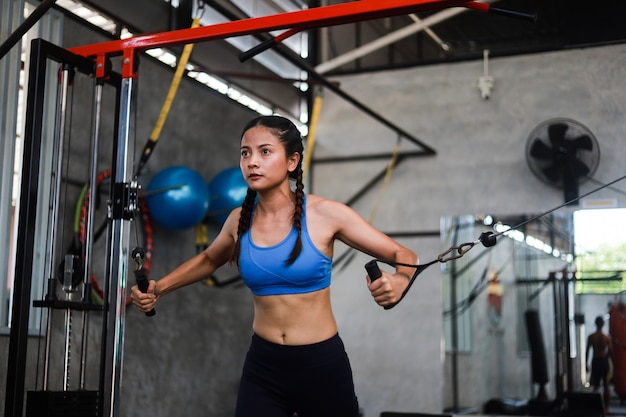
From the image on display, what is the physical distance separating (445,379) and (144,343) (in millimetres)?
2571

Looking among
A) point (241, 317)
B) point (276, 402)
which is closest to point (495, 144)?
point (241, 317)

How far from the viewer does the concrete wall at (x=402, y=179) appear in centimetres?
636

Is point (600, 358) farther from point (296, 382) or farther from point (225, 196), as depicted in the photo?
point (296, 382)

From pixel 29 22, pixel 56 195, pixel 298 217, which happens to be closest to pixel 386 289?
pixel 298 217

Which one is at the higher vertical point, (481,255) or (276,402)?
(481,255)

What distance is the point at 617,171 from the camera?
6777 mm

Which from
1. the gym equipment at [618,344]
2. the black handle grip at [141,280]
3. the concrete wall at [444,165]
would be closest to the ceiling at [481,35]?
the concrete wall at [444,165]

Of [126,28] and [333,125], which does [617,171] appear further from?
[126,28]

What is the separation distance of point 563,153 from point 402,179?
1.52m

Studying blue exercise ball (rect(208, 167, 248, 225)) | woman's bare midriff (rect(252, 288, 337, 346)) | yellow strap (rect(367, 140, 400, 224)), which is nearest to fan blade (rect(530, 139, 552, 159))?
yellow strap (rect(367, 140, 400, 224))

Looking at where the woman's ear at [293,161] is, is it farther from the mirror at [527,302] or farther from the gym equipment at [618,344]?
the gym equipment at [618,344]

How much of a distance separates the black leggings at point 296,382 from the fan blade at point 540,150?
450 centimetres

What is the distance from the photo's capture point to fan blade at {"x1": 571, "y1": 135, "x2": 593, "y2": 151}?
6480mm

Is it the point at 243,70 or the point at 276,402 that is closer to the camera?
the point at 276,402
